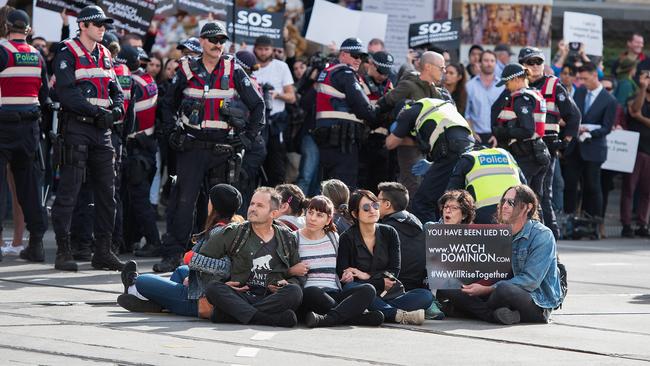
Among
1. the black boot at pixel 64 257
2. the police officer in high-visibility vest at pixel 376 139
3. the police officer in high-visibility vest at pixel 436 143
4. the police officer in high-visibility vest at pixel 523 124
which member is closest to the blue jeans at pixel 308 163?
the police officer in high-visibility vest at pixel 376 139

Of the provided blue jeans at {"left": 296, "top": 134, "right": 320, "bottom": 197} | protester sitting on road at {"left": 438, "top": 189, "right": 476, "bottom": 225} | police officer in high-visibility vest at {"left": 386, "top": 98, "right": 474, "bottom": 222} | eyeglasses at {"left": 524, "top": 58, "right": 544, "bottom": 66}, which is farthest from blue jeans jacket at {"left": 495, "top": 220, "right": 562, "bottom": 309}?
blue jeans at {"left": 296, "top": 134, "right": 320, "bottom": 197}

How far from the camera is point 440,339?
29.8ft

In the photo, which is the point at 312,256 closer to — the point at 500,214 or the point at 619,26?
the point at 500,214

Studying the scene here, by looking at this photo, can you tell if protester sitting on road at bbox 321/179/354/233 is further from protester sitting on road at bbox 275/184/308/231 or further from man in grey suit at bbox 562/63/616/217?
man in grey suit at bbox 562/63/616/217

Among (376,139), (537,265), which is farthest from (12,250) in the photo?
(537,265)

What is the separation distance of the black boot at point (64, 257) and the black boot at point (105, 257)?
0.23 m

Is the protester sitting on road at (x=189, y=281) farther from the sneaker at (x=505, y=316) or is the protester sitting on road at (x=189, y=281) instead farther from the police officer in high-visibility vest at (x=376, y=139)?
the police officer in high-visibility vest at (x=376, y=139)

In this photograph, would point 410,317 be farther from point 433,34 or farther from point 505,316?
point 433,34

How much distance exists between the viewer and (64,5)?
15711mm

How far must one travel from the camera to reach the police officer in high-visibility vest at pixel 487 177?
451 inches

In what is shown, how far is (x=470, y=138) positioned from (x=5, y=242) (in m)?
4.91

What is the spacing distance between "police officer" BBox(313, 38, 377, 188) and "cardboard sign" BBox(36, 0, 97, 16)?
9.21ft

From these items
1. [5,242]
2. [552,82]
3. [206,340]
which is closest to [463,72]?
[552,82]

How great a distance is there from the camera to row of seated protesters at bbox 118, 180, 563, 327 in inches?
377
